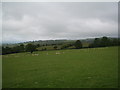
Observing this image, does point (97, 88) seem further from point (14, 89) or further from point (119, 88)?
point (14, 89)

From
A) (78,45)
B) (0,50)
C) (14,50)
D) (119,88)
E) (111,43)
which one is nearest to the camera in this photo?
(119,88)

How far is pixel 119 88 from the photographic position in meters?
9.48

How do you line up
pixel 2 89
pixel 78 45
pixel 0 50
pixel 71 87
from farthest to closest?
pixel 78 45, pixel 0 50, pixel 2 89, pixel 71 87

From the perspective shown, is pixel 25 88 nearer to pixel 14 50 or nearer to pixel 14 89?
pixel 14 89

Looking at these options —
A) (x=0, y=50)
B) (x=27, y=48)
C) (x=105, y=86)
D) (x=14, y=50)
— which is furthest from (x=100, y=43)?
(x=105, y=86)

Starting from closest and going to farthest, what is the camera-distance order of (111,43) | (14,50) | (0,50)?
(0,50)
(14,50)
(111,43)

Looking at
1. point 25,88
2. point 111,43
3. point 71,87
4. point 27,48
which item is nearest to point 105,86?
point 71,87

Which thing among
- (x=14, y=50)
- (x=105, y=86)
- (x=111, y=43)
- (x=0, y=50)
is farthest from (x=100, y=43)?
(x=105, y=86)

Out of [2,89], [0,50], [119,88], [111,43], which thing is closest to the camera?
[119,88]

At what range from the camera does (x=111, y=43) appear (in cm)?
7875

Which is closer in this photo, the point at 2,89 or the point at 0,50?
the point at 2,89

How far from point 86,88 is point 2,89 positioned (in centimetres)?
709

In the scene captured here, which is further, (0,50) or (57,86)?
(0,50)

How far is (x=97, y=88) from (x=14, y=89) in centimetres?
668
